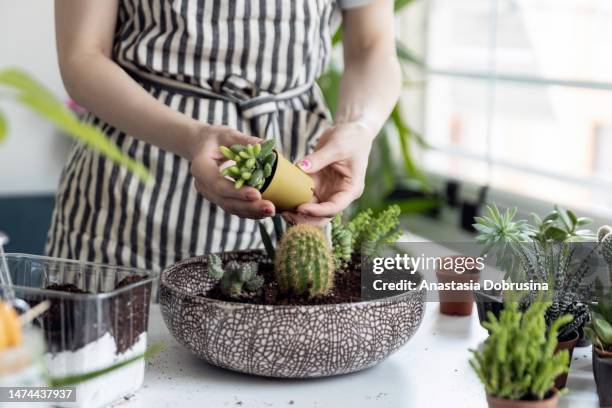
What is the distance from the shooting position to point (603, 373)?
3.15 ft

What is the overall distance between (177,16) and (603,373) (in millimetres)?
887

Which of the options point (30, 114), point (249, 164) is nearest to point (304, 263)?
point (249, 164)

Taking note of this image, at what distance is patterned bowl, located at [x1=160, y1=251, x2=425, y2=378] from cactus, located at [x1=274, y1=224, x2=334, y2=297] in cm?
8

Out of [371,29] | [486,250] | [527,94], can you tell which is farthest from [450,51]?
[486,250]

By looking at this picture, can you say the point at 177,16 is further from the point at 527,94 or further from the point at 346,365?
the point at 527,94

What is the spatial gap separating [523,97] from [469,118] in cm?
27

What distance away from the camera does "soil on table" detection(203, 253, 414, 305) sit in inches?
42.0

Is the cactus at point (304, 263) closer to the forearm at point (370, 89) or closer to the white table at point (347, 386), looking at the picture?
the white table at point (347, 386)

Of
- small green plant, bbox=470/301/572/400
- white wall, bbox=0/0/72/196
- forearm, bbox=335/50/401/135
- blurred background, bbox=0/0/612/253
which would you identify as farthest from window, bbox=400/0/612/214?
small green plant, bbox=470/301/572/400

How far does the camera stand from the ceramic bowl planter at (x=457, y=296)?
133 centimetres

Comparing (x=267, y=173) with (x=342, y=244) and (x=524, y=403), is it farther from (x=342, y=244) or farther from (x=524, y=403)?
(x=524, y=403)

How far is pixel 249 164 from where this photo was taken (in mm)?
1097

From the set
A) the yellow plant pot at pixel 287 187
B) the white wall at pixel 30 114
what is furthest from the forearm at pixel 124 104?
the white wall at pixel 30 114

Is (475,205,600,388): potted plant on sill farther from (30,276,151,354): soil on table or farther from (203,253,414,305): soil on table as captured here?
(30,276,151,354): soil on table
